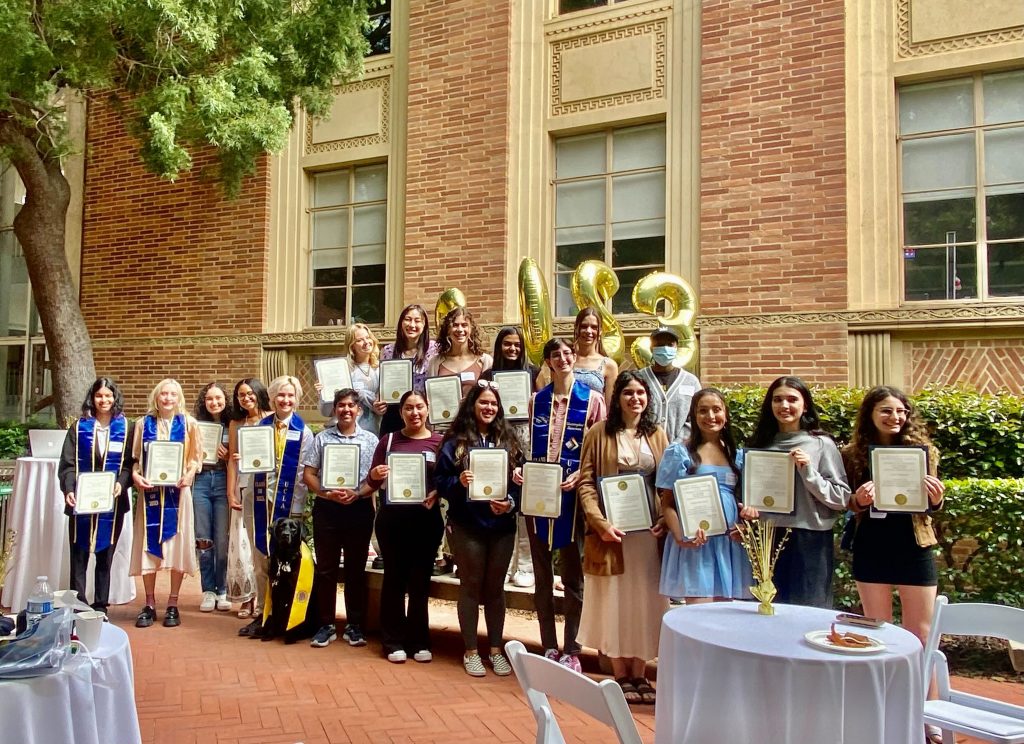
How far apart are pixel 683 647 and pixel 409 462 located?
9.14 feet

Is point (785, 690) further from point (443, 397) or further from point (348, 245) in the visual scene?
point (348, 245)

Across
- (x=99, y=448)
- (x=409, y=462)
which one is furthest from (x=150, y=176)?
(x=409, y=462)

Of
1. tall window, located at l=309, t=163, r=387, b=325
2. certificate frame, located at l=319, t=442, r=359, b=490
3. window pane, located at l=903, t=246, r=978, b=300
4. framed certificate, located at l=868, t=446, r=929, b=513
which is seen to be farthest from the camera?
tall window, located at l=309, t=163, r=387, b=325

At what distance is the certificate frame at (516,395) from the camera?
18.8ft

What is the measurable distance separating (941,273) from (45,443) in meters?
8.80

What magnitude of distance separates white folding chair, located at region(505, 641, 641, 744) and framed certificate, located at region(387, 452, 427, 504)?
2.95 m

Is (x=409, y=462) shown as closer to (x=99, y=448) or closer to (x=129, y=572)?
(x=99, y=448)

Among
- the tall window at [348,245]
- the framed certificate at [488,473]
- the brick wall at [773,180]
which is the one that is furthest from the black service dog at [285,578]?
the tall window at [348,245]

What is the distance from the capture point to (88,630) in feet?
10.3

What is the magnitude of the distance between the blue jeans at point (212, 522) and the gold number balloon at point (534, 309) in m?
2.92

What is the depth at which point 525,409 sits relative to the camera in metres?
5.72

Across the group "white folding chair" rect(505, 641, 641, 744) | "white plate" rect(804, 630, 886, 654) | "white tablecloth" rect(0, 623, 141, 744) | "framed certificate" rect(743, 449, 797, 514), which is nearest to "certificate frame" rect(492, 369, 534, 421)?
"framed certificate" rect(743, 449, 797, 514)

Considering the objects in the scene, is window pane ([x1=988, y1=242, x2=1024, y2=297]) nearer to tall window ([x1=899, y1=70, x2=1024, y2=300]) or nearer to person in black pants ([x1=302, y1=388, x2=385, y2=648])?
tall window ([x1=899, y1=70, x2=1024, y2=300])

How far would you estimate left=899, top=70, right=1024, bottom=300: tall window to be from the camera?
862 centimetres
